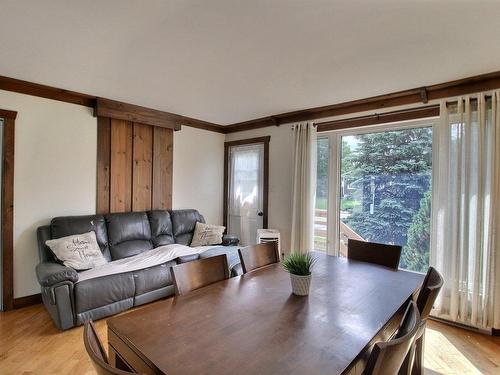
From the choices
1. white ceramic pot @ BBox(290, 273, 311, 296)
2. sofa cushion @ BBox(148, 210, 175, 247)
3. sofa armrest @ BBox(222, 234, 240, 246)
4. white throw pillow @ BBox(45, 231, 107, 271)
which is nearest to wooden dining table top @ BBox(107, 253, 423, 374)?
white ceramic pot @ BBox(290, 273, 311, 296)

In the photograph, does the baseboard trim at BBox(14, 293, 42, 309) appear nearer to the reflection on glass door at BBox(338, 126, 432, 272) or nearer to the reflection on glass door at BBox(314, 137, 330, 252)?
the reflection on glass door at BBox(314, 137, 330, 252)

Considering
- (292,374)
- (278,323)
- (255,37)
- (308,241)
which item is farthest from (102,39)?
(308,241)

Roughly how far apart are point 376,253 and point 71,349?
264 centimetres

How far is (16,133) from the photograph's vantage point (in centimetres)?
291

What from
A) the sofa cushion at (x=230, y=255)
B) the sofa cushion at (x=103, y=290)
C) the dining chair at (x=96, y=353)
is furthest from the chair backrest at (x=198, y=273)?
the sofa cushion at (x=103, y=290)

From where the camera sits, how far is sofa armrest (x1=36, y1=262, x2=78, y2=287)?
2.36 m

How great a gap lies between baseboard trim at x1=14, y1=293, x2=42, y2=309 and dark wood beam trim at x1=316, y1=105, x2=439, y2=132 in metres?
4.06

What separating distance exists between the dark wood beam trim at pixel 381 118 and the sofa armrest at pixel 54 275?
337cm

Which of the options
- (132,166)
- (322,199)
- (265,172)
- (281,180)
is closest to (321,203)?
(322,199)

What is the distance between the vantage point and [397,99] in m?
3.16

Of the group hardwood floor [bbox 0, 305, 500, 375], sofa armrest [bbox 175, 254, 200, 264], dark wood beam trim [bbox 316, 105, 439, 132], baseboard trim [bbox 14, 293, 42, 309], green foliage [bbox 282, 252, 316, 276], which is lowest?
hardwood floor [bbox 0, 305, 500, 375]

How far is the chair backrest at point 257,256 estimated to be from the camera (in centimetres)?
199

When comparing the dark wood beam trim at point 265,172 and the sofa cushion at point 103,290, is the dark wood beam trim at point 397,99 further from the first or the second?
the sofa cushion at point 103,290

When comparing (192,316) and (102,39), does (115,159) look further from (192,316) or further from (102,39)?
(192,316)
